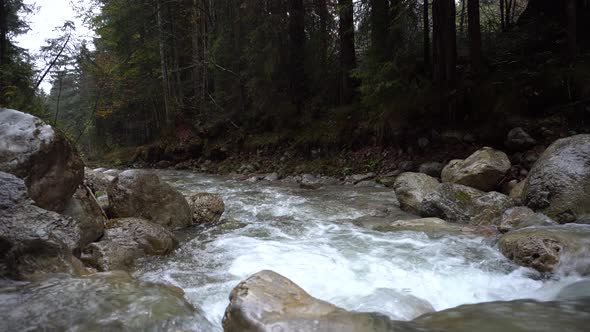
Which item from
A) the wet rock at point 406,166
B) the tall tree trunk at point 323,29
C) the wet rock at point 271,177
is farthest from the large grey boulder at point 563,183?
the tall tree trunk at point 323,29

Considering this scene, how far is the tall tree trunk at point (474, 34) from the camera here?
9359 mm

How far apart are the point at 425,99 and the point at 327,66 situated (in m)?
4.54

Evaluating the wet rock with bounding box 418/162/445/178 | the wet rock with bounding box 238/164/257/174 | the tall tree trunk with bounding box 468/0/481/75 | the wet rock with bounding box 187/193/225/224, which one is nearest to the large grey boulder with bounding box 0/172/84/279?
the wet rock with bounding box 187/193/225/224

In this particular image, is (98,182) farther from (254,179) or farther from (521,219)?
(521,219)

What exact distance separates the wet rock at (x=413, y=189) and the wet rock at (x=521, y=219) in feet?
4.94

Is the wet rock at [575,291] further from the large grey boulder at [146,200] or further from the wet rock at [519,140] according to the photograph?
the wet rock at [519,140]

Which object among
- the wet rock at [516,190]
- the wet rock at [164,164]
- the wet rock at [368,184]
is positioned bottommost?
the wet rock at [368,184]

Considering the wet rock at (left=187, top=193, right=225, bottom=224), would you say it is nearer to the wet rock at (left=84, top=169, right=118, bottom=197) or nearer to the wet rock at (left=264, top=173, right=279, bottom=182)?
the wet rock at (left=84, top=169, right=118, bottom=197)

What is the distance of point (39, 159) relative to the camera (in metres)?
4.49

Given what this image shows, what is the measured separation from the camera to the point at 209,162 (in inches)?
667

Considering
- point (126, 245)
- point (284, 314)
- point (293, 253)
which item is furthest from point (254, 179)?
point (284, 314)

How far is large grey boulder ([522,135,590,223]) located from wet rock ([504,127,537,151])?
8.12 ft

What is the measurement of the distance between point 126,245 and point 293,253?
200 centimetres

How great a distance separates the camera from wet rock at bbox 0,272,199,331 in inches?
103
